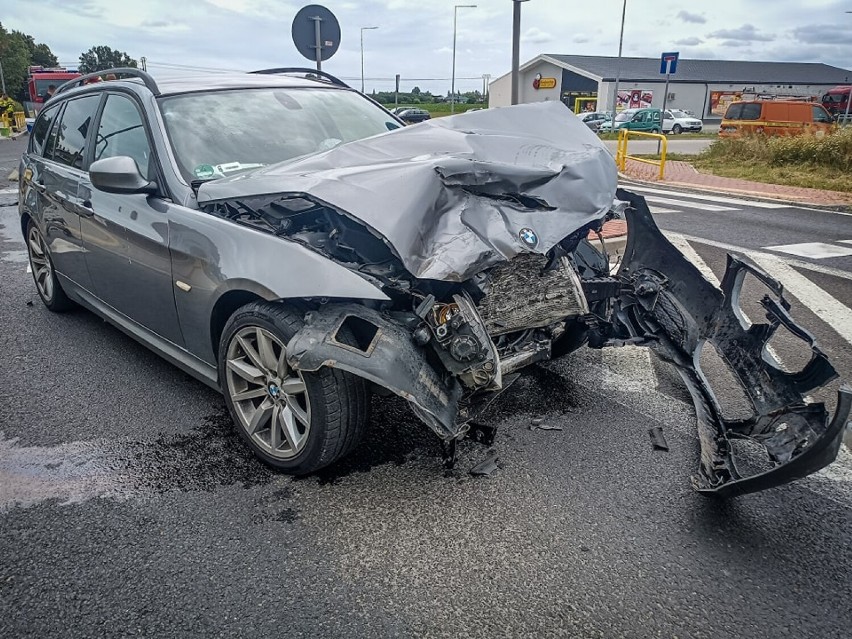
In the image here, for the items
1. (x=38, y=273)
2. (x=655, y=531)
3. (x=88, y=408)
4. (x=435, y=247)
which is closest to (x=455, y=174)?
(x=435, y=247)

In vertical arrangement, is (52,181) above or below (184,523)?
above

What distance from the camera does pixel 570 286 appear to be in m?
3.11

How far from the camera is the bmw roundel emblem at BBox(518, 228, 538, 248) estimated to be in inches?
109

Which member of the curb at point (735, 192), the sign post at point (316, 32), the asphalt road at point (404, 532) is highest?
the sign post at point (316, 32)

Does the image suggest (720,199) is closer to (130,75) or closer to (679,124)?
(130,75)

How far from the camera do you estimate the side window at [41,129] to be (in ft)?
16.2

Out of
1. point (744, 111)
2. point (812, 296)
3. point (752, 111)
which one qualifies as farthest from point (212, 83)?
point (744, 111)

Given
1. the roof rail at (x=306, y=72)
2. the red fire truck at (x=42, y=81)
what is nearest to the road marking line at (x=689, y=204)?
the roof rail at (x=306, y=72)

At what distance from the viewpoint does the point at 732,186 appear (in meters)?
13.3

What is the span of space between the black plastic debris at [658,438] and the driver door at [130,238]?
8.44 feet

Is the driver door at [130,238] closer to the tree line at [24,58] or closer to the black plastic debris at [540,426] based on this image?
the black plastic debris at [540,426]

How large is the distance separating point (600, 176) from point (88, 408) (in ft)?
10.6

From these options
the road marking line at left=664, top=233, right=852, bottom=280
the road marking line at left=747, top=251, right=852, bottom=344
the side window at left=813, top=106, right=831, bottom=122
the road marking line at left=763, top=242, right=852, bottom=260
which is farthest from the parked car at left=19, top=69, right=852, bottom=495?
the side window at left=813, top=106, right=831, bottom=122

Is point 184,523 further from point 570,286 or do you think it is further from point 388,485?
point 570,286
